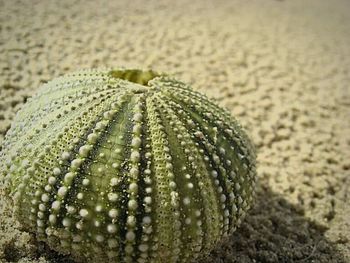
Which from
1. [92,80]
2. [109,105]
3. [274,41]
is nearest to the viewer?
[109,105]

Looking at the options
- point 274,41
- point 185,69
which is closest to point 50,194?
point 185,69

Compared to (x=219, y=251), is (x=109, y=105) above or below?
above

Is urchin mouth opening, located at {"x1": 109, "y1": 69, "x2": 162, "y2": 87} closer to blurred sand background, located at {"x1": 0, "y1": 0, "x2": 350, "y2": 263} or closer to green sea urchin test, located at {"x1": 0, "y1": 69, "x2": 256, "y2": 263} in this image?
green sea urchin test, located at {"x1": 0, "y1": 69, "x2": 256, "y2": 263}

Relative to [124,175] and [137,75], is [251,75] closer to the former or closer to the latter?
[137,75]

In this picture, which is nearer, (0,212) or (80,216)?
(80,216)

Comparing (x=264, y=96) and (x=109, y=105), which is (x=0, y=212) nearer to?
(x=109, y=105)

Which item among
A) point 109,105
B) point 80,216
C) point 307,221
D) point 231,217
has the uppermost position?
point 109,105

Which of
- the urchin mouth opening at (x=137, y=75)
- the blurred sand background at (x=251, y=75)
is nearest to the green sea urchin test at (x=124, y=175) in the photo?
the urchin mouth opening at (x=137, y=75)
